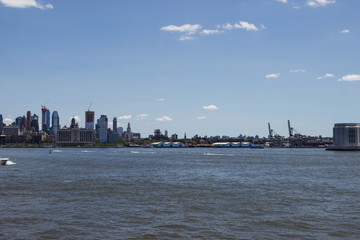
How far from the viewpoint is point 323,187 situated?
49.1m

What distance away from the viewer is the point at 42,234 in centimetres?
2364

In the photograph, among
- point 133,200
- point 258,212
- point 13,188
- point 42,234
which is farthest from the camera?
point 13,188

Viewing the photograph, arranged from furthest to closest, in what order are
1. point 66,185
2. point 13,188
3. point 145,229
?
1. point 66,185
2. point 13,188
3. point 145,229

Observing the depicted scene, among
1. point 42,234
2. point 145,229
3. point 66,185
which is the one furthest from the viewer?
point 66,185

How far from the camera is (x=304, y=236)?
2364cm

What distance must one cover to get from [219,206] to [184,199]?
515 cm

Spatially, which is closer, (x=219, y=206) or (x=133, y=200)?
→ (x=219, y=206)

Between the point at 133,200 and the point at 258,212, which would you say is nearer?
the point at 258,212

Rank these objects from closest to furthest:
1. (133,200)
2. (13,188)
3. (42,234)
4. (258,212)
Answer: (42,234)
(258,212)
(133,200)
(13,188)

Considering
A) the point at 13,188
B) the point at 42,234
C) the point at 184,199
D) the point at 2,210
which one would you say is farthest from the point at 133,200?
the point at 13,188

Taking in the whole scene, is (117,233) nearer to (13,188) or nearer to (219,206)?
(219,206)

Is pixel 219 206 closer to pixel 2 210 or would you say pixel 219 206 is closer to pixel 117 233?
pixel 117 233

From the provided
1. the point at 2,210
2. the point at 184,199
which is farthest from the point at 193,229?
the point at 2,210

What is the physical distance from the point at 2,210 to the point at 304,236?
80.2 ft
